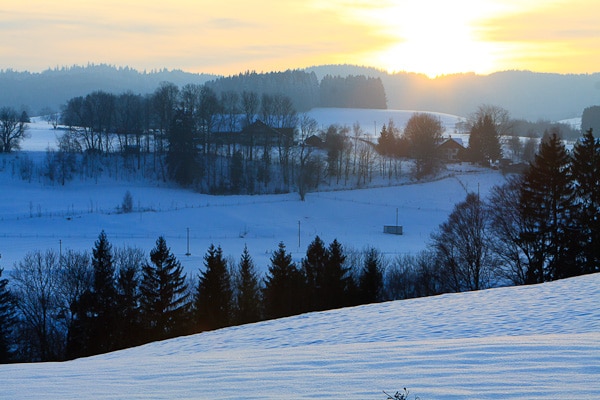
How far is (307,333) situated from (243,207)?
45.3m

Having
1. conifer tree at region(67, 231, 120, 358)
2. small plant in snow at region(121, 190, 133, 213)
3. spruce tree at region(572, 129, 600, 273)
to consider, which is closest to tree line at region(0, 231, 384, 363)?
conifer tree at region(67, 231, 120, 358)

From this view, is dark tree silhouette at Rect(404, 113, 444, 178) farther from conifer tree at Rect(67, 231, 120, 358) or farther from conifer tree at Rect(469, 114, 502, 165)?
conifer tree at Rect(67, 231, 120, 358)

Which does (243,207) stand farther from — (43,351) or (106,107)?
(106,107)

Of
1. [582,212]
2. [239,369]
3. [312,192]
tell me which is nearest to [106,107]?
[312,192]

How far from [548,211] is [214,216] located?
104 feet

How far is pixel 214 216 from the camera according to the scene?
55.7 m

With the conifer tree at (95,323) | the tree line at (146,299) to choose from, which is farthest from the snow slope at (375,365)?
the conifer tree at (95,323)

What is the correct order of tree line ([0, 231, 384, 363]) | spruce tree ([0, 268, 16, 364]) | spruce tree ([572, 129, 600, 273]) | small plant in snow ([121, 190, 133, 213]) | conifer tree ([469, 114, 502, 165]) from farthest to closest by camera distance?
conifer tree ([469, 114, 502, 165]), small plant in snow ([121, 190, 133, 213]), spruce tree ([572, 129, 600, 273]), tree line ([0, 231, 384, 363]), spruce tree ([0, 268, 16, 364])

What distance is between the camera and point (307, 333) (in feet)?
44.7

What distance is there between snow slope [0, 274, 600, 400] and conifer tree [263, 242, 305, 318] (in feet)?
52.1

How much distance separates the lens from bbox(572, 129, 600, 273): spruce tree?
28.5 metres

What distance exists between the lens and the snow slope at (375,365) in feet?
22.4

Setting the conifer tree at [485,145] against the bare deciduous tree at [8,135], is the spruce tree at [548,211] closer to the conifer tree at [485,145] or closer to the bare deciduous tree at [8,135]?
the conifer tree at [485,145]

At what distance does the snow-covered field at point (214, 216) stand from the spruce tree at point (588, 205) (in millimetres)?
15585
